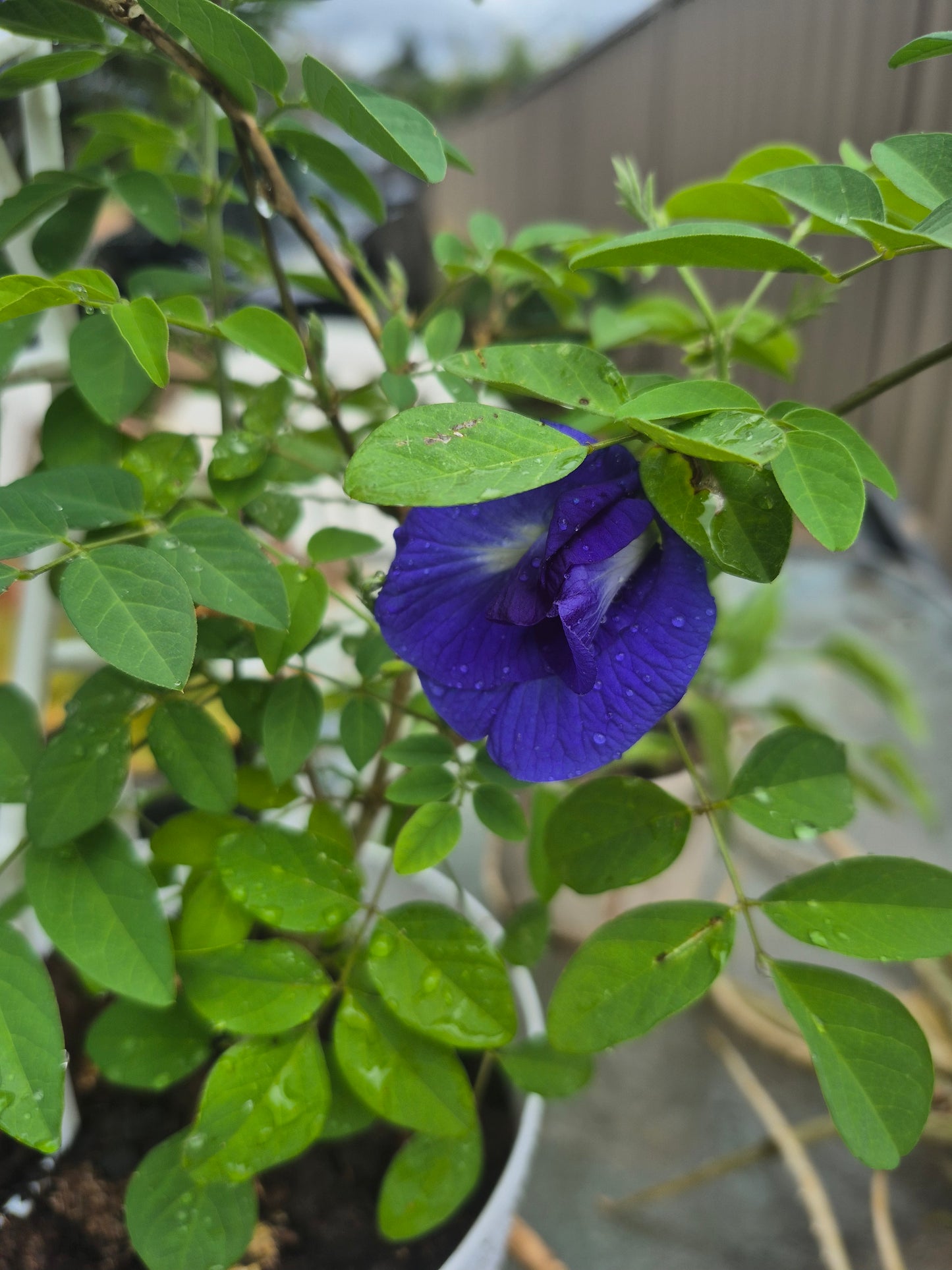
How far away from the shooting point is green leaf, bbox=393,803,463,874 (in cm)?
39

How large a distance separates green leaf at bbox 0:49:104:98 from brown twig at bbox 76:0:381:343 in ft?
0.08

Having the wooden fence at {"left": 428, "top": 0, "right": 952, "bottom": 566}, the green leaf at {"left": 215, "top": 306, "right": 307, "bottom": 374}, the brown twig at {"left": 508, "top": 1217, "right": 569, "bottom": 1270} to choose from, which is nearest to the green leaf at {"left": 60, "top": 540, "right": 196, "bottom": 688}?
the green leaf at {"left": 215, "top": 306, "right": 307, "bottom": 374}

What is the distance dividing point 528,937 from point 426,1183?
0.42ft

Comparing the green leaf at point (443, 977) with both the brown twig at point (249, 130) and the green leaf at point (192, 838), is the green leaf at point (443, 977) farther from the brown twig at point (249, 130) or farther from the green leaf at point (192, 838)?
the brown twig at point (249, 130)

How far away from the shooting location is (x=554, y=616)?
359mm

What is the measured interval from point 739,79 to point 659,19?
0.44m

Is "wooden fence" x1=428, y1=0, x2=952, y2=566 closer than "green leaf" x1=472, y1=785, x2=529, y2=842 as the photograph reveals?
No

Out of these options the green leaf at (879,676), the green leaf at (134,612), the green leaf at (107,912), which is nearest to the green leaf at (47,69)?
the green leaf at (134,612)

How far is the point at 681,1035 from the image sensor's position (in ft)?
2.96

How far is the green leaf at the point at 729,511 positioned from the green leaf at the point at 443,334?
171 millimetres

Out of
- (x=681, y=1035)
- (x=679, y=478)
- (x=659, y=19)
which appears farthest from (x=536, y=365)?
(x=659, y=19)

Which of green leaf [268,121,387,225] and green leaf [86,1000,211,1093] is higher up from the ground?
green leaf [268,121,387,225]

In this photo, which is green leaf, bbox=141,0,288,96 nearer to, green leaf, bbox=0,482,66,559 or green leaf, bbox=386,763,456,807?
green leaf, bbox=0,482,66,559

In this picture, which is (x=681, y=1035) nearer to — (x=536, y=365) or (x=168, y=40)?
(x=536, y=365)
